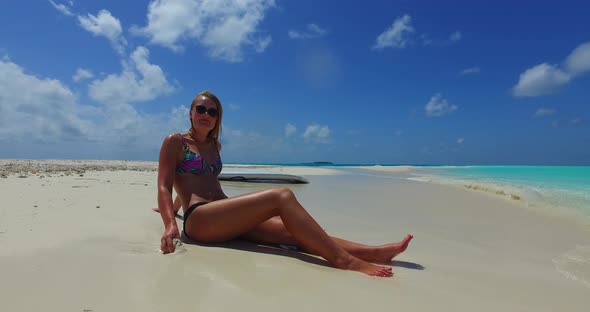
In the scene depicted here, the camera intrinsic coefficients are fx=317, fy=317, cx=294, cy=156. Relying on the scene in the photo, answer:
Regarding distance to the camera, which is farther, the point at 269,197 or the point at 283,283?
the point at 269,197

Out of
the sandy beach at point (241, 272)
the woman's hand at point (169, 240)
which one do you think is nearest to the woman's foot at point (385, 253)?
the sandy beach at point (241, 272)

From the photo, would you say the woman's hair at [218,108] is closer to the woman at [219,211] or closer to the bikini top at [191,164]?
the woman at [219,211]

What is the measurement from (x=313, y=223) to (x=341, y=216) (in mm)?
2655

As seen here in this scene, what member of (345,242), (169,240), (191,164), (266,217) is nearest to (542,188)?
(345,242)

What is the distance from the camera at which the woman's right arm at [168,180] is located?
8.16 feet

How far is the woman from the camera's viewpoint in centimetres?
249

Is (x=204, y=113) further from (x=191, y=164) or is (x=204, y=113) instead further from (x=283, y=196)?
(x=283, y=196)

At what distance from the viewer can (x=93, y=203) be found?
4.51 meters

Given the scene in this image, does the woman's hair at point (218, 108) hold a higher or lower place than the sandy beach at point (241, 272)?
higher

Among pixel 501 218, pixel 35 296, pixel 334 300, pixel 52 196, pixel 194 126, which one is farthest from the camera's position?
pixel 501 218

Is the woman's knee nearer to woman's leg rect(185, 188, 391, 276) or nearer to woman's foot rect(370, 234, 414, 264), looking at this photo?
woman's leg rect(185, 188, 391, 276)

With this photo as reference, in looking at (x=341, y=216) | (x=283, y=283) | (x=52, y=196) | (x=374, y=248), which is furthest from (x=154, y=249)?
(x=52, y=196)

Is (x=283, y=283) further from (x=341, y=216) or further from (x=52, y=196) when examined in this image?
(x=52, y=196)

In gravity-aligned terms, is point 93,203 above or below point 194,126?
below
